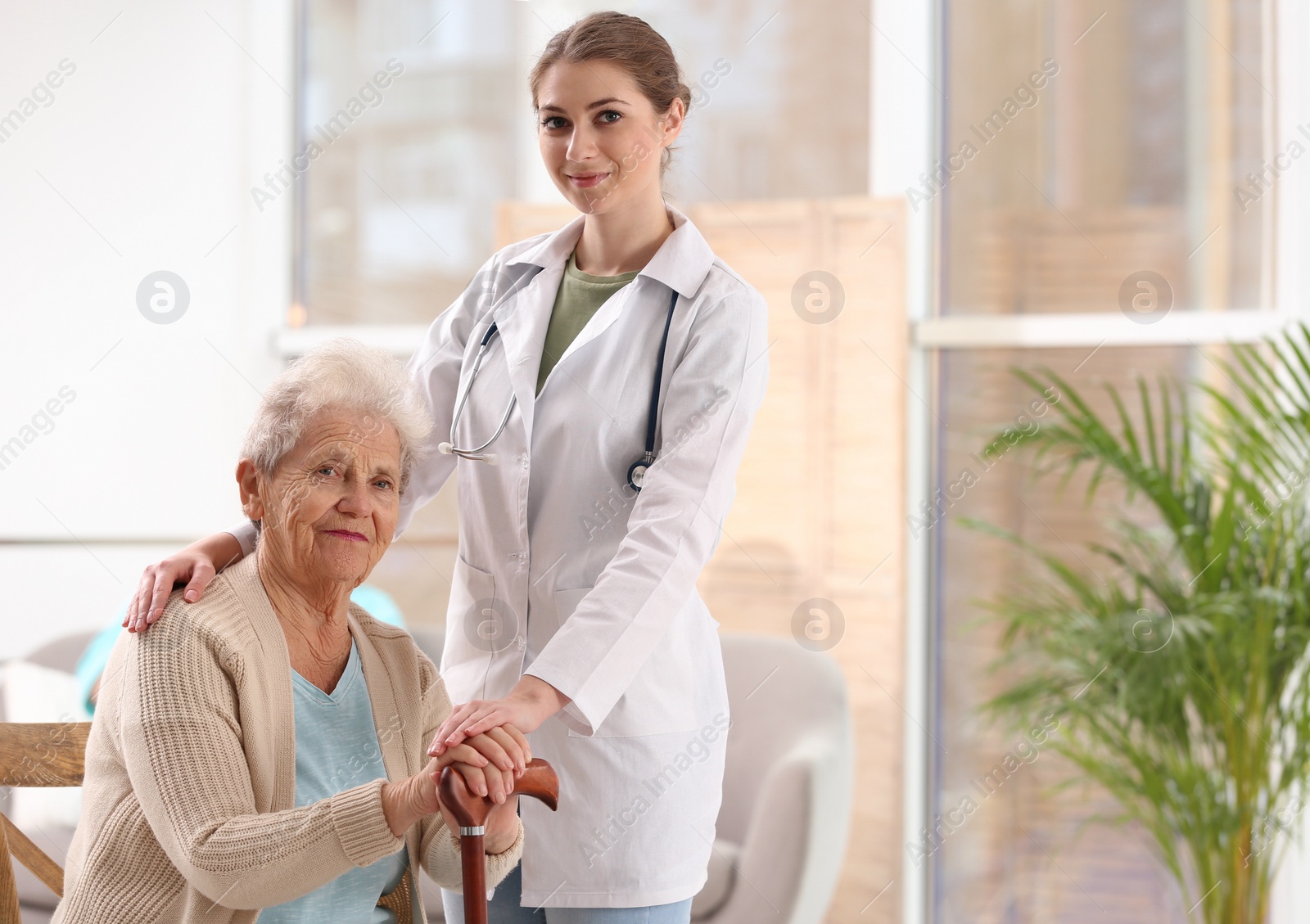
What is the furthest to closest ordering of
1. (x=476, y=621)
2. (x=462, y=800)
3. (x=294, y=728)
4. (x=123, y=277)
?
(x=123, y=277), (x=476, y=621), (x=294, y=728), (x=462, y=800)

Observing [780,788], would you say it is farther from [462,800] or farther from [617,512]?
[462,800]

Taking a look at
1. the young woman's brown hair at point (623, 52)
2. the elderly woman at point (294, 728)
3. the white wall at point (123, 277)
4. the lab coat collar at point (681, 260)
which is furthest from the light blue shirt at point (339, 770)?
the white wall at point (123, 277)

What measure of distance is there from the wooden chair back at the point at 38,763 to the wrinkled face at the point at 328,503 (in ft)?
1.53

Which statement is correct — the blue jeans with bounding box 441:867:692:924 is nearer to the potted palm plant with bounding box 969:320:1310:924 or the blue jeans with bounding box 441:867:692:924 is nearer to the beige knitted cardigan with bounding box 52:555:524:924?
the beige knitted cardigan with bounding box 52:555:524:924

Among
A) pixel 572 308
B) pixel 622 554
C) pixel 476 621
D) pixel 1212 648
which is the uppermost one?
pixel 572 308

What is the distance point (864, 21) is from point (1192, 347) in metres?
1.35

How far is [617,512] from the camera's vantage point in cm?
142

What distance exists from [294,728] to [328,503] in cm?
25

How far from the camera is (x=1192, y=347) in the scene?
10.4ft

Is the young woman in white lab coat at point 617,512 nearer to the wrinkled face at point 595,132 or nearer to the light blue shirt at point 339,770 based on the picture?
the wrinkled face at point 595,132

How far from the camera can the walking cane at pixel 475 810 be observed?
3.70ft

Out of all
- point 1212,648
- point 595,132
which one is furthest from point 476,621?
point 1212,648

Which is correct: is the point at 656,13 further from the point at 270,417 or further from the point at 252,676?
the point at 252,676

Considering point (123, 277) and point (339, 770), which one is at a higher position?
point (123, 277)
